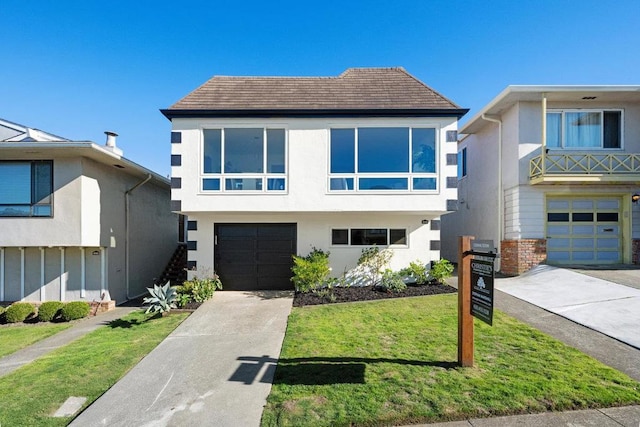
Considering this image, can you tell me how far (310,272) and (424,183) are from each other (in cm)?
430

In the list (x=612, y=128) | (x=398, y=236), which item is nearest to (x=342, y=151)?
(x=398, y=236)

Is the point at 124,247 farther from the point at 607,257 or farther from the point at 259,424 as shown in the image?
the point at 607,257

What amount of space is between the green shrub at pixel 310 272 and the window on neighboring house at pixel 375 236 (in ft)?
3.90

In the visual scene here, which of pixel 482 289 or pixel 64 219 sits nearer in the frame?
pixel 482 289

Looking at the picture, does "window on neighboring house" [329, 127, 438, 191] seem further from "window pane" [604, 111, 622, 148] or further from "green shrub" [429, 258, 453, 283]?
"window pane" [604, 111, 622, 148]

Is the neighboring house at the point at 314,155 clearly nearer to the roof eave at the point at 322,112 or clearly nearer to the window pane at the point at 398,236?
the roof eave at the point at 322,112

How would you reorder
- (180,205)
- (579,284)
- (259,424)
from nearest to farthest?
(259,424) < (579,284) < (180,205)

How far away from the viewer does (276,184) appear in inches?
359

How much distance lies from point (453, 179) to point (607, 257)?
696 cm

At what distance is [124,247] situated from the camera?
10828 millimetres

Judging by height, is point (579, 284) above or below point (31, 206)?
below

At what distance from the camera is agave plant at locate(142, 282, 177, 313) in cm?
783

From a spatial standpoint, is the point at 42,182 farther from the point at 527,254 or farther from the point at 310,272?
the point at 527,254

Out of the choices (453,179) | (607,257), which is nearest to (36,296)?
(453,179)
